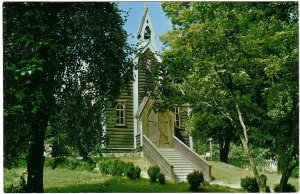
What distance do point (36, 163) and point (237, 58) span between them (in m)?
8.03

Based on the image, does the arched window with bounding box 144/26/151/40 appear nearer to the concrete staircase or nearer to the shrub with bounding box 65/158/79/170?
the concrete staircase

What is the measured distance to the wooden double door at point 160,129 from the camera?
29.0 meters

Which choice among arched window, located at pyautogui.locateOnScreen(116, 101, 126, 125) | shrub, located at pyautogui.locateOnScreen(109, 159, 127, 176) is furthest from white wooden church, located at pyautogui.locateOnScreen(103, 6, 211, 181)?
shrub, located at pyautogui.locateOnScreen(109, 159, 127, 176)

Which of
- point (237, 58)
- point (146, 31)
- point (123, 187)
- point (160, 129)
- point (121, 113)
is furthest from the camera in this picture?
point (146, 31)

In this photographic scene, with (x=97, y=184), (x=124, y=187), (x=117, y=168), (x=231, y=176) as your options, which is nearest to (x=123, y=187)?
(x=124, y=187)

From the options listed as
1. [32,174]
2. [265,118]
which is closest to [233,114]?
[265,118]

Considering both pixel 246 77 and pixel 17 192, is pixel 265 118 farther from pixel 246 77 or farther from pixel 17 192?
pixel 17 192

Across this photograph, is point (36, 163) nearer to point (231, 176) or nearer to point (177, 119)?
point (231, 176)

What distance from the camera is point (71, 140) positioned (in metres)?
15.3

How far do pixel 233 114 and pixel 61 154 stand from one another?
6790 millimetres

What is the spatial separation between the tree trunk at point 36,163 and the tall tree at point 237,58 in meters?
5.29

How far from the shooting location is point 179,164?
25.2 meters

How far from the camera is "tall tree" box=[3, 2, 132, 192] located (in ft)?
42.6

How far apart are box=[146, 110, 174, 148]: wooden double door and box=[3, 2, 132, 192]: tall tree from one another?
1300 centimetres
